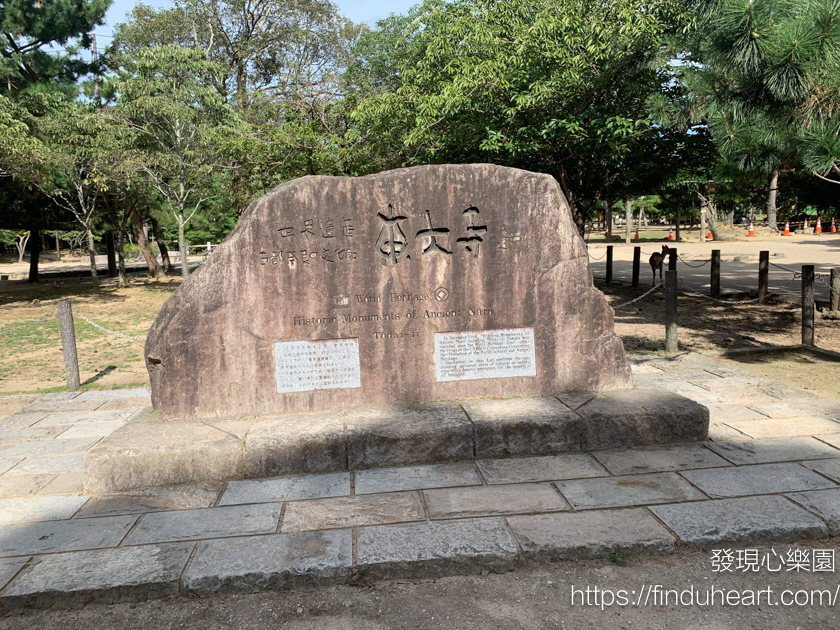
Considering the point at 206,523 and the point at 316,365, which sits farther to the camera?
the point at 316,365

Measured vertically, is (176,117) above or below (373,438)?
above

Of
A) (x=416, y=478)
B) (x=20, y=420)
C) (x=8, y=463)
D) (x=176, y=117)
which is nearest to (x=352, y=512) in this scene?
(x=416, y=478)

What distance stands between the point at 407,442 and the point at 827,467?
2735 millimetres

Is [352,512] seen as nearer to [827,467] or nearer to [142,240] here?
[827,467]

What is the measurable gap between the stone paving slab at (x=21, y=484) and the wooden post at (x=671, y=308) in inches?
267

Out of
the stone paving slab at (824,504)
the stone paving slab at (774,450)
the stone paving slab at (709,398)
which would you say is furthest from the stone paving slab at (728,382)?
the stone paving slab at (824,504)

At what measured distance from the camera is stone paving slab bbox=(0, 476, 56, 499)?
3816 mm

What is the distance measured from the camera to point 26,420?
5.43m

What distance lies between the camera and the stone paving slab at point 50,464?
4.19 metres

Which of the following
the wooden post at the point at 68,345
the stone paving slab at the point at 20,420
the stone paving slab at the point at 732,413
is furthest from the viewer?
the wooden post at the point at 68,345

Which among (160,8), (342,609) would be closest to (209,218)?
(160,8)

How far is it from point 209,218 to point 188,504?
27922mm

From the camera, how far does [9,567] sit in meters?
2.93

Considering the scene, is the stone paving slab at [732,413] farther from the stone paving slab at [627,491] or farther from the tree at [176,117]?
the tree at [176,117]
